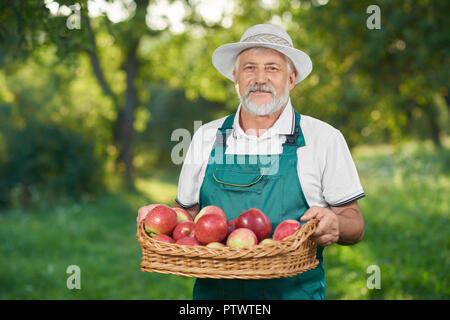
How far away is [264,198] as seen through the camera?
9.32ft

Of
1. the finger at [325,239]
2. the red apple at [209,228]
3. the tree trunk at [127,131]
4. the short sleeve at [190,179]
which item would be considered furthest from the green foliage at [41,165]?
the finger at [325,239]

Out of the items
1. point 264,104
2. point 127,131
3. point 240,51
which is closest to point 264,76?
point 264,104

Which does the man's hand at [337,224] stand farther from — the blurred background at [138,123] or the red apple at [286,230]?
the blurred background at [138,123]

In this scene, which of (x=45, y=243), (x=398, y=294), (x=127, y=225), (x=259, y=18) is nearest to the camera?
(x=398, y=294)

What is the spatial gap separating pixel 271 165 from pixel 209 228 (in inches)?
23.8

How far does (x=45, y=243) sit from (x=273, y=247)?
6.97 metres

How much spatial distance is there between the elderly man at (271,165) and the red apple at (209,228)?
1.18 feet

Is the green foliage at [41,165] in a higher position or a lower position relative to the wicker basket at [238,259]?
higher

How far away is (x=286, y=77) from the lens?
3.09 m

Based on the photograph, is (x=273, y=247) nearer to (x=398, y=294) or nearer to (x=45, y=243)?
(x=398, y=294)

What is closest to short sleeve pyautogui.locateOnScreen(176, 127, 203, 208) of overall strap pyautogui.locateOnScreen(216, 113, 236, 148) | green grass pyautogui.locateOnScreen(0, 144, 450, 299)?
overall strap pyautogui.locateOnScreen(216, 113, 236, 148)

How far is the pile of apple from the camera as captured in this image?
2498mm

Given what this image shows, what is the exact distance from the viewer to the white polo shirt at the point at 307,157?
279 cm

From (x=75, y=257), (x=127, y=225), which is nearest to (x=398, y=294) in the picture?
(x=75, y=257)
